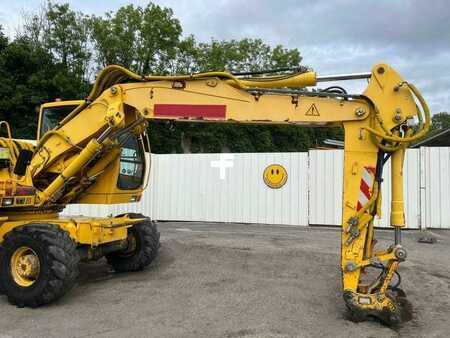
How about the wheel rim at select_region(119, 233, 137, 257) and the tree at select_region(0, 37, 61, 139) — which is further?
the tree at select_region(0, 37, 61, 139)

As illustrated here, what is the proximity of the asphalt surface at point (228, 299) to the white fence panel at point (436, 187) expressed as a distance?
3.01 metres

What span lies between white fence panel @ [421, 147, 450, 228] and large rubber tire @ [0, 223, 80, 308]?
10.0 metres

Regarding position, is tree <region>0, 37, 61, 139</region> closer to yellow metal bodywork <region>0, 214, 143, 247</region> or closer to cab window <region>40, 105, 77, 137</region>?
cab window <region>40, 105, 77, 137</region>

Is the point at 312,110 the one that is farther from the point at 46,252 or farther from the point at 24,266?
the point at 24,266

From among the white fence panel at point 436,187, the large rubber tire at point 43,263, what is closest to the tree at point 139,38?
the white fence panel at point 436,187

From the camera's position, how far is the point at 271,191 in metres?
14.7

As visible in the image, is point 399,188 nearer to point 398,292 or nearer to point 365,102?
point 365,102

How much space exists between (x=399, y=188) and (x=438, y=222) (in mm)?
8645

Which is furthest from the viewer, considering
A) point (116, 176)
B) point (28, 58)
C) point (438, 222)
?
point (28, 58)

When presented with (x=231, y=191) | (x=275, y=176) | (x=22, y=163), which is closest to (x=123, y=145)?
(x=22, y=163)

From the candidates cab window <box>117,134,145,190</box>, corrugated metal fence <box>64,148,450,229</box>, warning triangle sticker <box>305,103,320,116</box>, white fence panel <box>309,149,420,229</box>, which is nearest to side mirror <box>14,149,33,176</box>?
cab window <box>117,134,145,190</box>

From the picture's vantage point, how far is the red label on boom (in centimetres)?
620

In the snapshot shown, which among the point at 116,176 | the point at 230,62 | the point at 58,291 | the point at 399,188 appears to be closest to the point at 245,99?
the point at 399,188

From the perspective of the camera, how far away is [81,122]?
22.8ft
